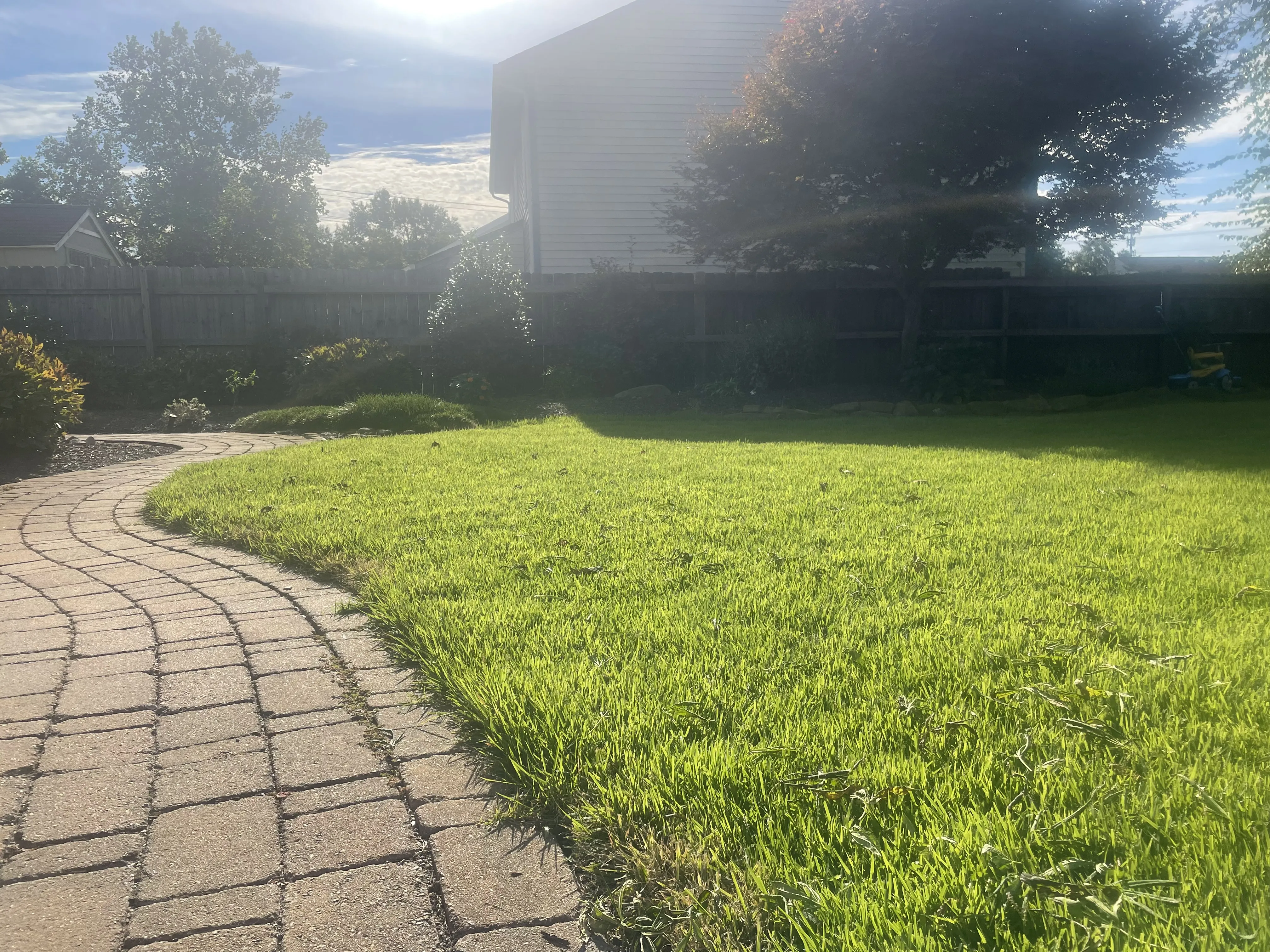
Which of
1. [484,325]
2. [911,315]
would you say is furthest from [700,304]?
[484,325]

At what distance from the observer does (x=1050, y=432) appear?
8156 millimetres

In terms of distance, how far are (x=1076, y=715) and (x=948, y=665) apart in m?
0.38

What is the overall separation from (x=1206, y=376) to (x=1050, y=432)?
625cm

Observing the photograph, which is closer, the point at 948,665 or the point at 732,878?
the point at 732,878

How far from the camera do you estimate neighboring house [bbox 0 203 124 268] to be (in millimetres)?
27469

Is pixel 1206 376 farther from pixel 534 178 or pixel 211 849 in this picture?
pixel 211 849

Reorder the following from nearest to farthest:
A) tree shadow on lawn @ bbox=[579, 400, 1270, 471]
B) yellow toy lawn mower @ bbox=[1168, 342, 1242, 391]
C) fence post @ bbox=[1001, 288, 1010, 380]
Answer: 1. tree shadow on lawn @ bbox=[579, 400, 1270, 471]
2. yellow toy lawn mower @ bbox=[1168, 342, 1242, 391]
3. fence post @ bbox=[1001, 288, 1010, 380]

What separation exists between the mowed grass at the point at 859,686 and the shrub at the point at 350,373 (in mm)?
7216

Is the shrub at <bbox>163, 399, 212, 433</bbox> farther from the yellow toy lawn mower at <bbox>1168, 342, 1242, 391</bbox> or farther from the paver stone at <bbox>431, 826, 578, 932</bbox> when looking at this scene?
the yellow toy lawn mower at <bbox>1168, 342, 1242, 391</bbox>

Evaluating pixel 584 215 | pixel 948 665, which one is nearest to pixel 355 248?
pixel 584 215

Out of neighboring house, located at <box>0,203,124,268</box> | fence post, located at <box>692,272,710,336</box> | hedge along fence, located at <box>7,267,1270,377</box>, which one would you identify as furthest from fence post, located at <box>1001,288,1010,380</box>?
neighboring house, located at <box>0,203,124,268</box>

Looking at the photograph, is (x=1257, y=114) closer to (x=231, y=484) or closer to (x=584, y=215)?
(x=584, y=215)

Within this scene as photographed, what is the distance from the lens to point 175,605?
358cm

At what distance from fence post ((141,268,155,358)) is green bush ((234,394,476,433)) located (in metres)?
4.46
